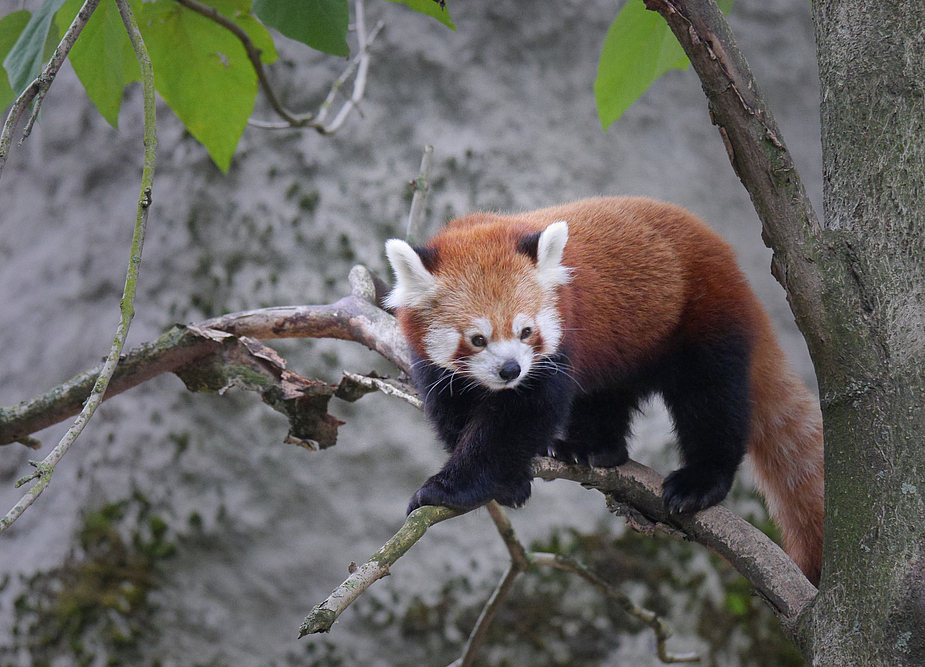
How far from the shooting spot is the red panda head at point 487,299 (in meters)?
1.60

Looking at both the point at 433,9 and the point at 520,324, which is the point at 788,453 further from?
the point at 433,9

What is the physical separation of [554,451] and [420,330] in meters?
0.46

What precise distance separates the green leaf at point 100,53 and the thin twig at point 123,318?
16 centimetres

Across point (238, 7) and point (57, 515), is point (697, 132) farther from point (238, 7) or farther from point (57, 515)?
point (57, 515)

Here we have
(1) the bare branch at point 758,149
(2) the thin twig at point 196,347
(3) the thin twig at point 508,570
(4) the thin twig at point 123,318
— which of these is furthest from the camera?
(3) the thin twig at point 508,570

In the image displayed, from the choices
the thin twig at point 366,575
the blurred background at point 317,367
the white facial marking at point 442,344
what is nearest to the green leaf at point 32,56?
the thin twig at point 366,575

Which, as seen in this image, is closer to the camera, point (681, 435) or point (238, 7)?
point (238, 7)

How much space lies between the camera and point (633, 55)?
1223 millimetres

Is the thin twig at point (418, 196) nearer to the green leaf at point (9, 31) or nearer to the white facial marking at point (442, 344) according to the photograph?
the white facial marking at point (442, 344)

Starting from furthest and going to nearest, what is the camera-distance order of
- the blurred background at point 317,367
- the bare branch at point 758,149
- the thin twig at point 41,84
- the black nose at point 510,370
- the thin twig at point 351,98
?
the blurred background at point 317,367 < the thin twig at point 351,98 < the black nose at point 510,370 < the bare branch at point 758,149 < the thin twig at point 41,84

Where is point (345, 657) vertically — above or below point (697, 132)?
below

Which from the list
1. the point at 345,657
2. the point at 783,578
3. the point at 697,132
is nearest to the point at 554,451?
the point at 783,578

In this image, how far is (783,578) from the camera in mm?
1295

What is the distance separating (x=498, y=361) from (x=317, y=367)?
184 centimetres
